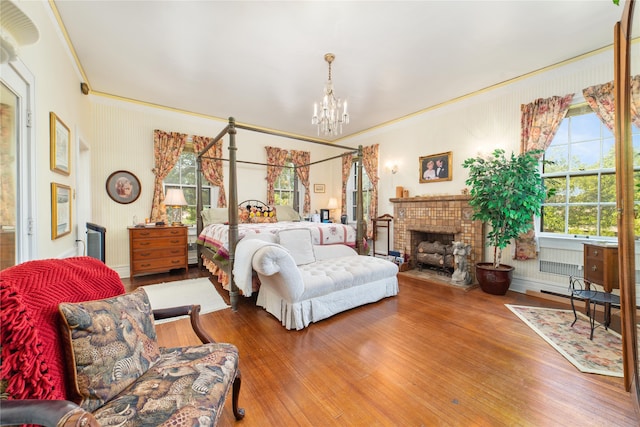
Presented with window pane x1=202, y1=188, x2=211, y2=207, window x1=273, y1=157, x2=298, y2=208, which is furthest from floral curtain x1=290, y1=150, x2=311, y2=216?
window pane x1=202, y1=188, x2=211, y2=207

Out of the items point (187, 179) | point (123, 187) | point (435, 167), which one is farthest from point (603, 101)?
point (123, 187)

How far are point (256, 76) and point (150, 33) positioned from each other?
1237mm

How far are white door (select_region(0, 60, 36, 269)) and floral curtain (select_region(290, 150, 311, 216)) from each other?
4.58m

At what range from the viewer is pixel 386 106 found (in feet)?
15.2

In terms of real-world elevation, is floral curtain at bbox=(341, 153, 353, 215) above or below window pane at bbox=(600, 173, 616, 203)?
above

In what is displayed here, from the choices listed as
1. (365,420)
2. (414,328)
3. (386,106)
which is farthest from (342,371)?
(386,106)

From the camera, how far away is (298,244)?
3.25m

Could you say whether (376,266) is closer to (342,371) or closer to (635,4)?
(342,371)

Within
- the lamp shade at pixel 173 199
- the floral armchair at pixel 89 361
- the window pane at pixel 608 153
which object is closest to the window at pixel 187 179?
the lamp shade at pixel 173 199

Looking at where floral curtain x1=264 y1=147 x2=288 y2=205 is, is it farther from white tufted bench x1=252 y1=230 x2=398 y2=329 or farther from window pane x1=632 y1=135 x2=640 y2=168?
window pane x1=632 y1=135 x2=640 y2=168

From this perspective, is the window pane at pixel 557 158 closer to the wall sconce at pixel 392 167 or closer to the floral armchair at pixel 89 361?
the wall sconce at pixel 392 167

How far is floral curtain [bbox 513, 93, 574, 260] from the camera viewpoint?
329 cm

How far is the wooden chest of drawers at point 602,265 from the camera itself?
239cm

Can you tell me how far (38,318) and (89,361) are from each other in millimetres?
244
